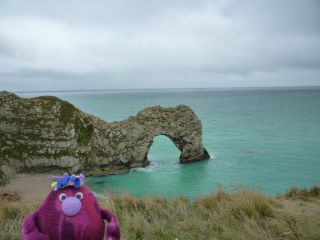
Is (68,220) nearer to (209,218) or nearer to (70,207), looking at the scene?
(70,207)

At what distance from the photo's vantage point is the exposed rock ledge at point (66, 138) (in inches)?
1016

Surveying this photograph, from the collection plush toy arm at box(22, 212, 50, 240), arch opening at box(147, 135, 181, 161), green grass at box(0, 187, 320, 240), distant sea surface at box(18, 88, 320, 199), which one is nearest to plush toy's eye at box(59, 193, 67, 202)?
plush toy arm at box(22, 212, 50, 240)

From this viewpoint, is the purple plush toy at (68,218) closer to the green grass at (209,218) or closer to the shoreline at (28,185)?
the green grass at (209,218)

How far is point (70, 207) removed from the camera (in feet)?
10.5

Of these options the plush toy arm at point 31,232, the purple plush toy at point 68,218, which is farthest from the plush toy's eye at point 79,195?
the plush toy arm at point 31,232

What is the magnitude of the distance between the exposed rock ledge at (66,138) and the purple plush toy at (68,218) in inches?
907

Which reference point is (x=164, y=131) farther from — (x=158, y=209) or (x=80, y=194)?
(x=80, y=194)

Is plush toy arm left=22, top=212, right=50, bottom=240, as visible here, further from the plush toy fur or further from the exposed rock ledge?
the exposed rock ledge

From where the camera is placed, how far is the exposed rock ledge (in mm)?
25812

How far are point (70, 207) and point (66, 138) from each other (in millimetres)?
24471

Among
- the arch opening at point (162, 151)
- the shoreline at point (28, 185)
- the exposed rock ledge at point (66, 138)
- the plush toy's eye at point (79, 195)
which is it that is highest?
the plush toy's eye at point (79, 195)

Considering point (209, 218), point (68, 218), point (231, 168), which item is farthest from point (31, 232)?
point (231, 168)

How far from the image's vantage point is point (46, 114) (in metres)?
27.5

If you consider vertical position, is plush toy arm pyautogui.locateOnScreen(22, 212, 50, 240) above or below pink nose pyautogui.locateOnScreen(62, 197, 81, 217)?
below
